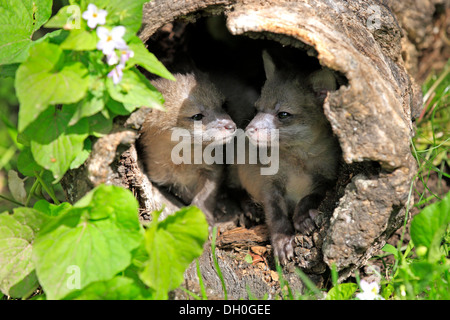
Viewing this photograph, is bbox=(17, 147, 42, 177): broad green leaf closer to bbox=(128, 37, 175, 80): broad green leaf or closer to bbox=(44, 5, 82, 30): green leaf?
bbox=(44, 5, 82, 30): green leaf

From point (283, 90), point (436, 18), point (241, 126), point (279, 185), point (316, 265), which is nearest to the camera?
point (316, 265)

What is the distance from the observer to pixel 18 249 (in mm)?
2684

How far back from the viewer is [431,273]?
2.45 meters

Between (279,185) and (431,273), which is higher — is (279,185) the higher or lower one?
the lower one

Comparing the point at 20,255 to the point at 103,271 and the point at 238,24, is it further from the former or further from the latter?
the point at 238,24

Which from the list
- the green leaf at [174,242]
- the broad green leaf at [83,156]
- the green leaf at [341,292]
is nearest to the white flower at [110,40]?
the broad green leaf at [83,156]

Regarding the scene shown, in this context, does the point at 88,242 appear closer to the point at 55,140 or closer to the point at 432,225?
the point at 55,140

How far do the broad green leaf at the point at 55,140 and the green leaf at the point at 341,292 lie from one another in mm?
1574

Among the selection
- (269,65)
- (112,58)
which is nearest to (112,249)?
(112,58)

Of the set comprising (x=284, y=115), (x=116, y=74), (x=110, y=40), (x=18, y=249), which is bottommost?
(x=18, y=249)

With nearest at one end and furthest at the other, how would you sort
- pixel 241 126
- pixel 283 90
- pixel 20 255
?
pixel 20 255 → pixel 283 90 → pixel 241 126

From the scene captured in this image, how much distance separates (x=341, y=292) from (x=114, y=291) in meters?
1.24
